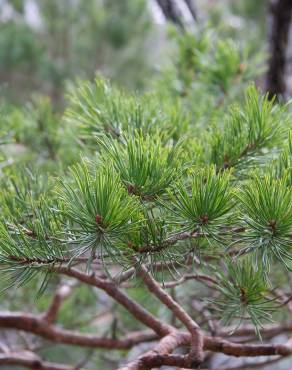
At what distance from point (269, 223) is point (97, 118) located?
8.5 inches

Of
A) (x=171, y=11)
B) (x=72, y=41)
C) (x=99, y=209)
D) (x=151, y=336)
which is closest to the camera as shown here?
(x=99, y=209)

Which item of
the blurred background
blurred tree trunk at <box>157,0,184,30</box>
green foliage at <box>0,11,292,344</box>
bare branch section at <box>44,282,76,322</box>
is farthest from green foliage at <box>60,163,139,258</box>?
the blurred background

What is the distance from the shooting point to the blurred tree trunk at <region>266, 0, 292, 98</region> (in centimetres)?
94

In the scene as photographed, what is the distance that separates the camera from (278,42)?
3.22 feet

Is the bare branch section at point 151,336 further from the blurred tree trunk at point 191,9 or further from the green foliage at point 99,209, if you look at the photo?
the blurred tree trunk at point 191,9

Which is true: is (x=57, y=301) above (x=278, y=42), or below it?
below

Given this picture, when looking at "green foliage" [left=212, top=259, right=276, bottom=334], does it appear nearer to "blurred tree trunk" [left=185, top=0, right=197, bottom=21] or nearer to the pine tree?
the pine tree

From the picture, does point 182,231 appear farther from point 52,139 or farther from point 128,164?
point 52,139

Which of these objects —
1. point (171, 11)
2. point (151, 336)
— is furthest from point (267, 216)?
point (171, 11)

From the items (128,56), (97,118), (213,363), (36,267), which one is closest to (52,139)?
(97,118)

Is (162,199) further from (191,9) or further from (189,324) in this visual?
(191,9)

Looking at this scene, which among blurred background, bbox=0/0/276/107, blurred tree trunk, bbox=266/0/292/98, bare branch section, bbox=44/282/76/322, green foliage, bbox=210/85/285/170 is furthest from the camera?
blurred background, bbox=0/0/276/107

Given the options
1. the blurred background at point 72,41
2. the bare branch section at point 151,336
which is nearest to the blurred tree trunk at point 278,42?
the bare branch section at point 151,336

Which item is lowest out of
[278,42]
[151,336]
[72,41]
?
[151,336]
